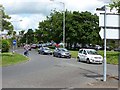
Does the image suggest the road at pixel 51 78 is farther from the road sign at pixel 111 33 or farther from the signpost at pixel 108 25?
the road sign at pixel 111 33

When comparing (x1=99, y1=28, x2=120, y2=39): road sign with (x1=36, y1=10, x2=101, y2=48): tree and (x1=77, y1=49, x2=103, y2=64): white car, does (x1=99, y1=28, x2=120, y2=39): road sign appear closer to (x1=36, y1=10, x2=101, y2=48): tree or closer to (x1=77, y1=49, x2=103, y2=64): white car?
(x1=77, y1=49, x2=103, y2=64): white car

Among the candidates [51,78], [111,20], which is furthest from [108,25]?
[51,78]

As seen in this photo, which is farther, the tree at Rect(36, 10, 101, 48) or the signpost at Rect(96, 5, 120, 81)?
the tree at Rect(36, 10, 101, 48)

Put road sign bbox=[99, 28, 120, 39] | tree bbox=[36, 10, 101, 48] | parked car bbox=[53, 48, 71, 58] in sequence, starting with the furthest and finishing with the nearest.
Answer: tree bbox=[36, 10, 101, 48], parked car bbox=[53, 48, 71, 58], road sign bbox=[99, 28, 120, 39]

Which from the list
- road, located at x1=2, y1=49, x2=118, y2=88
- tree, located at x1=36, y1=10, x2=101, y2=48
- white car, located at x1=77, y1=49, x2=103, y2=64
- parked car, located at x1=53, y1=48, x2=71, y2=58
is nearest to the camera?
road, located at x1=2, y1=49, x2=118, y2=88

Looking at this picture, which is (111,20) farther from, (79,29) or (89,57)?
(79,29)

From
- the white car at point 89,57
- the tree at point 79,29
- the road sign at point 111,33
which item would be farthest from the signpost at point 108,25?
the tree at point 79,29

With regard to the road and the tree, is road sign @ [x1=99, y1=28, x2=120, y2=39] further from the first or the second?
the tree

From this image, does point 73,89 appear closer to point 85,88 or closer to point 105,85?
point 85,88

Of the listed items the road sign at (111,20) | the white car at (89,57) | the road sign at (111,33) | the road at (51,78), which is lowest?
the road at (51,78)

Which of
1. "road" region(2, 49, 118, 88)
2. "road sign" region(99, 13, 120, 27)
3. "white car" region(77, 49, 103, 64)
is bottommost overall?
"road" region(2, 49, 118, 88)

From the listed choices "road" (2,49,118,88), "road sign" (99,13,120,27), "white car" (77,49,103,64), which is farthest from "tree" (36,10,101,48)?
"road sign" (99,13,120,27)

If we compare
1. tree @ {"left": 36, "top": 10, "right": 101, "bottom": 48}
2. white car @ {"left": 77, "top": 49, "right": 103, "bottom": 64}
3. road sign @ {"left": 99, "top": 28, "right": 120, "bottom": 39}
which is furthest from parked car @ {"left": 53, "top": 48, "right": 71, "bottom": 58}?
road sign @ {"left": 99, "top": 28, "right": 120, "bottom": 39}

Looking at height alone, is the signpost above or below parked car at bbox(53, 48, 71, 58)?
above
